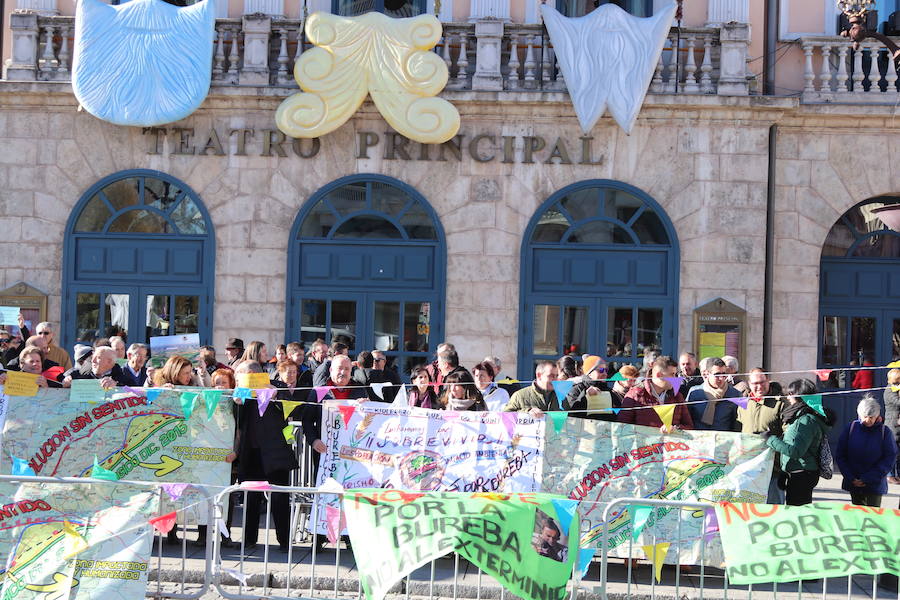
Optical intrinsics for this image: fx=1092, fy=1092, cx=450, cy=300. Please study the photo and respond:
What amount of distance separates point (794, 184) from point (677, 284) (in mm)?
2366

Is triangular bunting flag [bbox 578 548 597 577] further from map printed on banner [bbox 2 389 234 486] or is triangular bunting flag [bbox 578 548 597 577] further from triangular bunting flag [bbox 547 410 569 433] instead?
map printed on banner [bbox 2 389 234 486]

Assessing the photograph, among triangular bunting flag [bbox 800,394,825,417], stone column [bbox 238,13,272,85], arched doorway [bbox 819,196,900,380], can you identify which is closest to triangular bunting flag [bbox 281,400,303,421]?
triangular bunting flag [bbox 800,394,825,417]

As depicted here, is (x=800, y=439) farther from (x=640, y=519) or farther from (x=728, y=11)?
(x=728, y=11)

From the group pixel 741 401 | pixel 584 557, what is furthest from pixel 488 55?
pixel 584 557

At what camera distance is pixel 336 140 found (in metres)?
16.2

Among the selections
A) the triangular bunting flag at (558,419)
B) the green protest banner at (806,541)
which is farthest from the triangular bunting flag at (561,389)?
the green protest banner at (806,541)

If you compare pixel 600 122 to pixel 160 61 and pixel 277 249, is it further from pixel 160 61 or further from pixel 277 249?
pixel 160 61

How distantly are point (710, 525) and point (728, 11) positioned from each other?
10.6 meters

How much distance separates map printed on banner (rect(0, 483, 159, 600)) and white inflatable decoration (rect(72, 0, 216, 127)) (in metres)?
9.69

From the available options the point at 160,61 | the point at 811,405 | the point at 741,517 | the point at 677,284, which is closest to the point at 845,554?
the point at 741,517

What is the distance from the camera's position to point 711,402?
10.0 m

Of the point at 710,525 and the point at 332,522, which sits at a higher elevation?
the point at 710,525

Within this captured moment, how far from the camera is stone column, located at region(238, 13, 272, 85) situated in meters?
16.0

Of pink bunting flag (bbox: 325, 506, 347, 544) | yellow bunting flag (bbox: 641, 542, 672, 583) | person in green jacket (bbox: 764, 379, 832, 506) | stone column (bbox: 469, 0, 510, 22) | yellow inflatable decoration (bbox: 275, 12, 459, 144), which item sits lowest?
yellow bunting flag (bbox: 641, 542, 672, 583)
